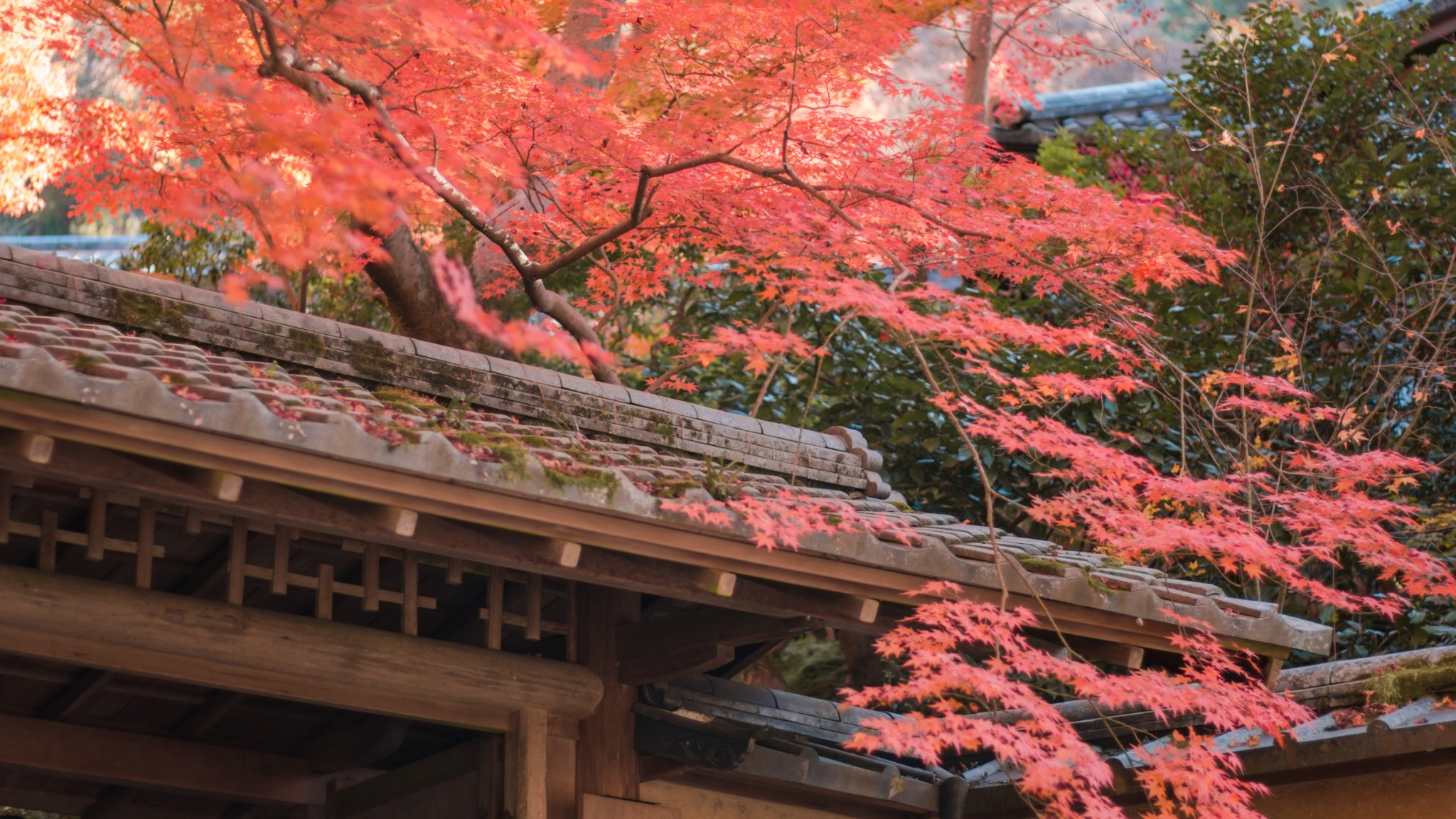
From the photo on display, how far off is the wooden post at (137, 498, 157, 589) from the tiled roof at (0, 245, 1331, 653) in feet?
1.70

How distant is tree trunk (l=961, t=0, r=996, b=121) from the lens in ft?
38.9

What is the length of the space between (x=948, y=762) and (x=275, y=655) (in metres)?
4.02

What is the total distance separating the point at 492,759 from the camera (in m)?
5.35

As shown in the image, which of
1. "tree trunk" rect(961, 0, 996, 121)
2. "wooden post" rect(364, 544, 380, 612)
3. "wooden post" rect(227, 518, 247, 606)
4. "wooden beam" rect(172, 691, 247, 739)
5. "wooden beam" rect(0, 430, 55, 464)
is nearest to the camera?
"wooden beam" rect(0, 430, 55, 464)

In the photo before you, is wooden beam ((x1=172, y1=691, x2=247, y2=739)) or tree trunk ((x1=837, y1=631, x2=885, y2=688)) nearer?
wooden beam ((x1=172, y1=691, x2=247, y2=739))

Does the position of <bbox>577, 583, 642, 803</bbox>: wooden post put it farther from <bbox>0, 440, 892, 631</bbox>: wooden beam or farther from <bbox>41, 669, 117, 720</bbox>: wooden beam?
<bbox>41, 669, 117, 720</bbox>: wooden beam

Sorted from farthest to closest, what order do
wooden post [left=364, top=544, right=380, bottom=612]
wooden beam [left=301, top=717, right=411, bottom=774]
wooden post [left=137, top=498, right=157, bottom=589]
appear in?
wooden beam [left=301, top=717, right=411, bottom=774] < wooden post [left=364, top=544, right=380, bottom=612] < wooden post [left=137, top=498, right=157, bottom=589]

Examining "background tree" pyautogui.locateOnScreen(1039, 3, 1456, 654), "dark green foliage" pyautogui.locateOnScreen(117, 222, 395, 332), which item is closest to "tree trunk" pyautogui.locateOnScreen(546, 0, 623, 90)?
"dark green foliage" pyautogui.locateOnScreen(117, 222, 395, 332)

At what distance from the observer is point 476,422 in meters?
4.77

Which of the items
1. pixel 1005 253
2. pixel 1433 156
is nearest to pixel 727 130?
pixel 1005 253

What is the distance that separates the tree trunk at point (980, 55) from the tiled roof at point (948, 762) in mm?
6793

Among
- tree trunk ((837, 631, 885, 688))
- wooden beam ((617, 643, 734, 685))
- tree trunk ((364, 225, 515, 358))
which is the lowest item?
tree trunk ((837, 631, 885, 688))

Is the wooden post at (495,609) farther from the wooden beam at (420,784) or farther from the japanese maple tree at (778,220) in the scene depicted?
the japanese maple tree at (778,220)

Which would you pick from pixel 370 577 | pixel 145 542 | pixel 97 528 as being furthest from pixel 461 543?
pixel 97 528
